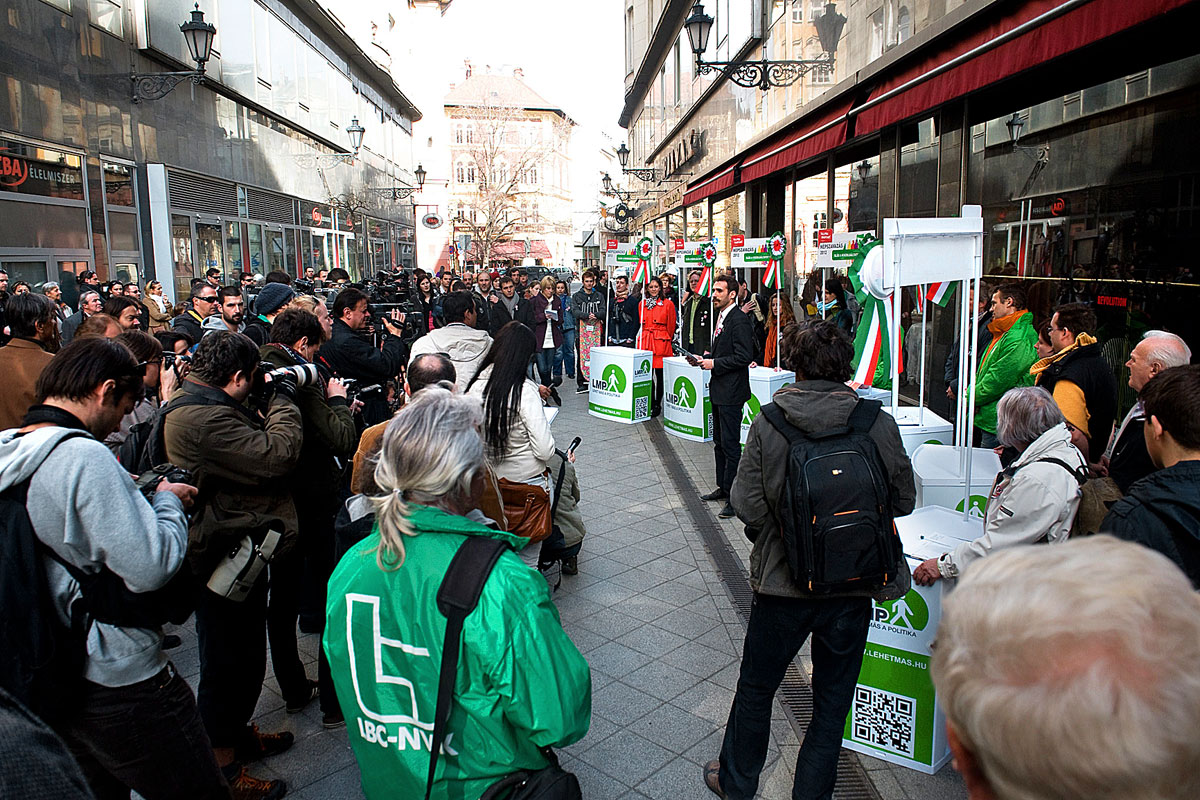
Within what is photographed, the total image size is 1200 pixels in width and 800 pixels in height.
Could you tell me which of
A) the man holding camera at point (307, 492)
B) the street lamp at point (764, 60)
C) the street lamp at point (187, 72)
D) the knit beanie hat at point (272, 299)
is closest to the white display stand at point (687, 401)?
the street lamp at point (764, 60)

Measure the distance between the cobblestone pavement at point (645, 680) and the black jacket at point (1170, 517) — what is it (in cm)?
153

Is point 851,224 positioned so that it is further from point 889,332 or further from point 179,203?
point 179,203

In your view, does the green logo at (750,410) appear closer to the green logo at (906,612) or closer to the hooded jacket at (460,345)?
the hooded jacket at (460,345)

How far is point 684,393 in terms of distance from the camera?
991cm

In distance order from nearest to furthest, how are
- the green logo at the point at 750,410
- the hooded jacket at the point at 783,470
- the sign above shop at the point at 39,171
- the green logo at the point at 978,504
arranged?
the hooded jacket at the point at 783,470 → the green logo at the point at 978,504 → the green logo at the point at 750,410 → the sign above shop at the point at 39,171

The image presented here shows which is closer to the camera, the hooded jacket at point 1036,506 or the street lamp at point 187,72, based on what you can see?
the hooded jacket at point 1036,506

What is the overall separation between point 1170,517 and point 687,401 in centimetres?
766

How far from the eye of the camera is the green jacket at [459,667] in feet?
6.33

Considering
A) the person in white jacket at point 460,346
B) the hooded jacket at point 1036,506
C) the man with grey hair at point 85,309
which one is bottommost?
the hooded jacket at point 1036,506

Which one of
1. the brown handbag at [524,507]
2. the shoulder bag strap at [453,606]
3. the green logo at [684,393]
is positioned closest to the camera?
the shoulder bag strap at [453,606]

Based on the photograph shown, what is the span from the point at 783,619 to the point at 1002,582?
2115mm

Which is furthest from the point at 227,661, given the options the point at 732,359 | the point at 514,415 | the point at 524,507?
the point at 732,359

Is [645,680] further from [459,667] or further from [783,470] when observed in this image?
[459,667]

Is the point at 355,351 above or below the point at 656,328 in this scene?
above
